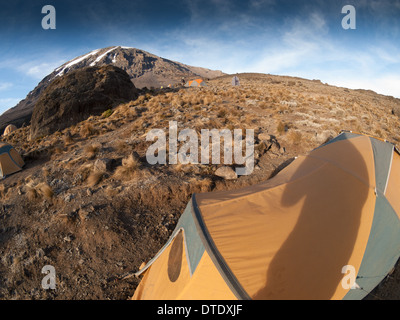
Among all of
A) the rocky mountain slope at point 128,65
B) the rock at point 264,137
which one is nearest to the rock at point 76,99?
the rock at point 264,137

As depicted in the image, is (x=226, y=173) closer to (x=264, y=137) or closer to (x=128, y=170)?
(x=264, y=137)

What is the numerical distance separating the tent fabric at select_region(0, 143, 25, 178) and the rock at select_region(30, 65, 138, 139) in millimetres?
6639

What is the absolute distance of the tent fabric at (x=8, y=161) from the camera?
10385 mm

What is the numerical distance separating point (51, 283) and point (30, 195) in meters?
3.53

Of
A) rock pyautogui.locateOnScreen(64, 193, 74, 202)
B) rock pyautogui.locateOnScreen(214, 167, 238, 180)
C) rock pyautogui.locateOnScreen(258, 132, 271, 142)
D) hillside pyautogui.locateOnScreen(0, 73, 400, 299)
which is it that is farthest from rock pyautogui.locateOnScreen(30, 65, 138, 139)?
rock pyautogui.locateOnScreen(214, 167, 238, 180)

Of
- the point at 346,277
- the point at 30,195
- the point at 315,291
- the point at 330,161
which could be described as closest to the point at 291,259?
the point at 315,291

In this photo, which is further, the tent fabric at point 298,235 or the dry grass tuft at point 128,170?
the dry grass tuft at point 128,170

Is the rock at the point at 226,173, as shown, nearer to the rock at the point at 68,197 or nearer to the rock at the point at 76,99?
the rock at the point at 68,197

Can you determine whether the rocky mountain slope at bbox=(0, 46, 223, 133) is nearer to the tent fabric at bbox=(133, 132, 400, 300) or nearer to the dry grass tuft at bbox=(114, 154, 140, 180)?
the dry grass tuft at bbox=(114, 154, 140, 180)

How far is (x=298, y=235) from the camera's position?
11.3 feet

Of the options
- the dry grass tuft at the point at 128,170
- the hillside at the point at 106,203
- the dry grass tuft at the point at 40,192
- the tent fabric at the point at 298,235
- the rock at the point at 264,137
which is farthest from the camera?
the rock at the point at 264,137

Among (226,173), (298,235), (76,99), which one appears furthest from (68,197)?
(76,99)

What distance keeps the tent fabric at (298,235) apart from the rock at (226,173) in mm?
2714
